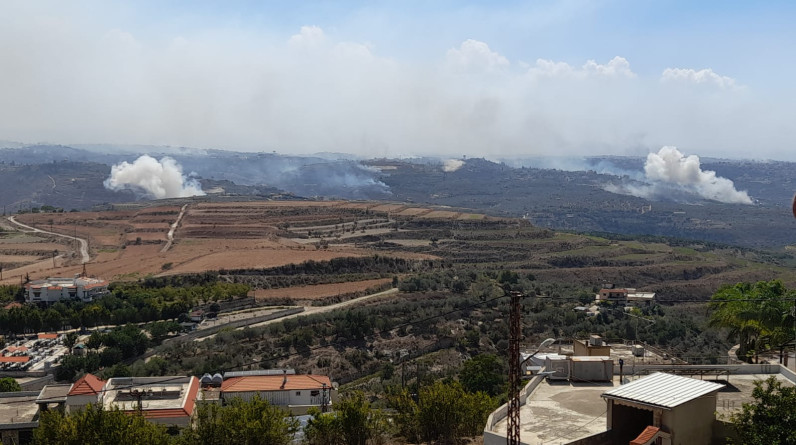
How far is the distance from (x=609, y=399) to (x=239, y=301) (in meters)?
47.9

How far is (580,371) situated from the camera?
25.1 meters

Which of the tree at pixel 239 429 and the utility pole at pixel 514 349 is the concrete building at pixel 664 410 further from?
the tree at pixel 239 429

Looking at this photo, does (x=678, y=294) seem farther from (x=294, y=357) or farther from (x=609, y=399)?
(x=609, y=399)

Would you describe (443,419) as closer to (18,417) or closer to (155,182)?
(18,417)

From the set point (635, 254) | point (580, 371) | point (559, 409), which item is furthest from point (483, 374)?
point (635, 254)

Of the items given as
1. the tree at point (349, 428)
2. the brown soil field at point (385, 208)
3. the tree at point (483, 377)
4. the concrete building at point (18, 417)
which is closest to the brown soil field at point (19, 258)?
the brown soil field at point (385, 208)

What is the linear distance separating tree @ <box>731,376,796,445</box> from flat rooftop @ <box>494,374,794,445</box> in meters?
2.00

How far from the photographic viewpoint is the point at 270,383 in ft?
116

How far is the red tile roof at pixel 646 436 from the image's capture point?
18.0 m

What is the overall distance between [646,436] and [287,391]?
19658 mm

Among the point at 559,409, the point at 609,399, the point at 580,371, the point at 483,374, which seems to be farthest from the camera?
the point at 483,374

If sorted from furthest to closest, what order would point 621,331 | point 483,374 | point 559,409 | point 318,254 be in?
point 318,254 → point 621,331 → point 483,374 → point 559,409

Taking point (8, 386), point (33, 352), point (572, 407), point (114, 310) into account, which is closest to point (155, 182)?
point (114, 310)

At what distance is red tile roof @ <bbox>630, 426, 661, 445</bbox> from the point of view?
18.0 metres
